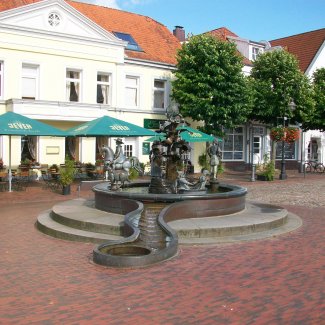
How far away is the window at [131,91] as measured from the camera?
27438mm

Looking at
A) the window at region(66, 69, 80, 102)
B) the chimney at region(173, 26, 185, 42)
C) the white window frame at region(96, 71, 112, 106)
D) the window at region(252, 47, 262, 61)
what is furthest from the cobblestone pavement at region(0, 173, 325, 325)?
the window at region(252, 47, 262, 61)

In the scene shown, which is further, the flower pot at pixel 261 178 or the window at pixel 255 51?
the window at pixel 255 51

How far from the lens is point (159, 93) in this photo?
2905cm

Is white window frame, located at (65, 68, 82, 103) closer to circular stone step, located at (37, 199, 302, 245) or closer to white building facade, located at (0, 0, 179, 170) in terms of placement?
white building facade, located at (0, 0, 179, 170)

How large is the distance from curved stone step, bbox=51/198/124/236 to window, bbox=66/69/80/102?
1357cm

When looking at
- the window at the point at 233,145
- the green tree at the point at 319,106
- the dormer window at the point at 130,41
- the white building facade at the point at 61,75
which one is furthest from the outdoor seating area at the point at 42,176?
the green tree at the point at 319,106

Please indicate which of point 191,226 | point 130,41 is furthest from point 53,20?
point 191,226

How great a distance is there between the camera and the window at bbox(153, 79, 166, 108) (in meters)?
28.8

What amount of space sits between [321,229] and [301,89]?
19.7m

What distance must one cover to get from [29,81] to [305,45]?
26.3 metres

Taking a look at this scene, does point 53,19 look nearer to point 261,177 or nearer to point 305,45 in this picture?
point 261,177

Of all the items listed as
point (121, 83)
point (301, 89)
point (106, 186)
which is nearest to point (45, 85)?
point (121, 83)

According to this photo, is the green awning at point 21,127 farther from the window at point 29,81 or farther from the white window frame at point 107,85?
the white window frame at point 107,85

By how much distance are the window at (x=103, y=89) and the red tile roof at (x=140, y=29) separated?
2.19 m
